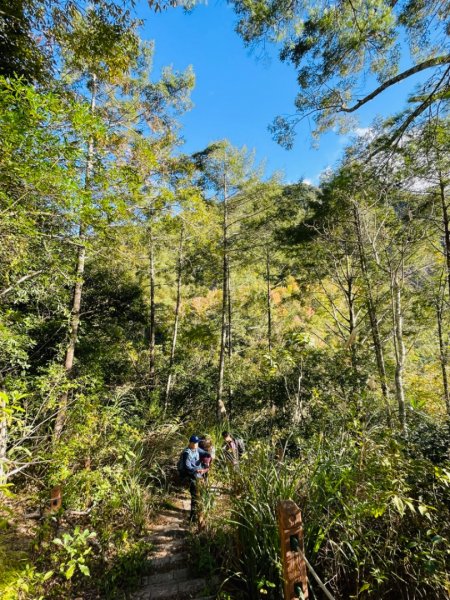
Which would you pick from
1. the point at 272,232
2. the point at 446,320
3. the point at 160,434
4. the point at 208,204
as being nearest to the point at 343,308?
the point at 446,320

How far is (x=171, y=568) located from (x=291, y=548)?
8.21ft

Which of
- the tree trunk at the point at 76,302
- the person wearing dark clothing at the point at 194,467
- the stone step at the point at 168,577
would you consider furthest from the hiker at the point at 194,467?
the tree trunk at the point at 76,302

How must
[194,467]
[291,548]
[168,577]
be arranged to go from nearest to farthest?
[291,548] → [168,577] → [194,467]

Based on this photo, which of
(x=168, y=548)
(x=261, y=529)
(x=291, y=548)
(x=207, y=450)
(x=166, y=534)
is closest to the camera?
(x=291, y=548)

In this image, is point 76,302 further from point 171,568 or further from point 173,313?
point 173,313

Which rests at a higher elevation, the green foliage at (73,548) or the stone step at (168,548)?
the green foliage at (73,548)

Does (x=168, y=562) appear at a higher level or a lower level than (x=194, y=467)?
lower

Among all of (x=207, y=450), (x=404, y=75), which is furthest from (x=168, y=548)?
(x=404, y=75)

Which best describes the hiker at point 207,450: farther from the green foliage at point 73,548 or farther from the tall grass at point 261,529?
the green foliage at point 73,548

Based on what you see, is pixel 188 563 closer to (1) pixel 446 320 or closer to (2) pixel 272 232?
(2) pixel 272 232

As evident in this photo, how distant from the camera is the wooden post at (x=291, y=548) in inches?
71.7

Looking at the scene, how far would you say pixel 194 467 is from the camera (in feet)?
14.2

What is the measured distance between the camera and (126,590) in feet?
10.1

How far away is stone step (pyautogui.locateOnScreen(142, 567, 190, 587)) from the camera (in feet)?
10.6
